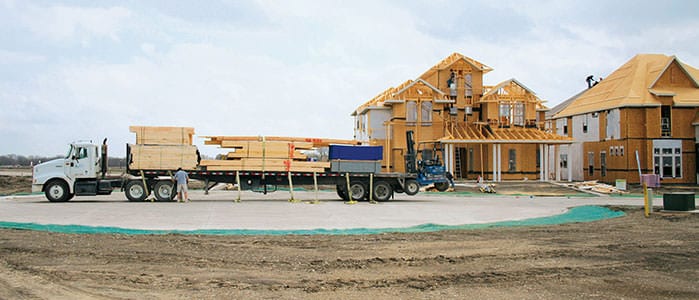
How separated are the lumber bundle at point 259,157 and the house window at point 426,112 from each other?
1919 cm

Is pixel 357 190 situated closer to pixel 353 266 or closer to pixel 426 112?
pixel 353 266

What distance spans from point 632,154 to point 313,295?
37.2 m

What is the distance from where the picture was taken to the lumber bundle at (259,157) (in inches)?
984

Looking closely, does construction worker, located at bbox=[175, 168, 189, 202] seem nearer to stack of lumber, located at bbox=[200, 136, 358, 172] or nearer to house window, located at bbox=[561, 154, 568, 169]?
stack of lumber, located at bbox=[200, 136, 358, 172]

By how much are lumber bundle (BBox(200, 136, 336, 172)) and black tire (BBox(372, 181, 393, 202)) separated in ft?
7.99

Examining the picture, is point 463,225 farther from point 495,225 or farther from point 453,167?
point 453,167

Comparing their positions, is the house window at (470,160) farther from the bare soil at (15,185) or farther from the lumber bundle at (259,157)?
the bare soil at (15,185)

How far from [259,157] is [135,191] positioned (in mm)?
5316

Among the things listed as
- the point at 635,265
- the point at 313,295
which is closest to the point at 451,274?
the point at 313,295

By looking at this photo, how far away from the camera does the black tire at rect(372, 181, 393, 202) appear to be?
26.0 metres

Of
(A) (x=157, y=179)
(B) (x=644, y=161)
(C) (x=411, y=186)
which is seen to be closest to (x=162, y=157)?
(A) (x=157, y=179)

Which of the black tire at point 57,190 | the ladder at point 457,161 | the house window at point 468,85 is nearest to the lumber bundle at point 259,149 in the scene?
the black tire at point 57,190

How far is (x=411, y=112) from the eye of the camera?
43219mm

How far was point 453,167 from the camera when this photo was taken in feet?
140
